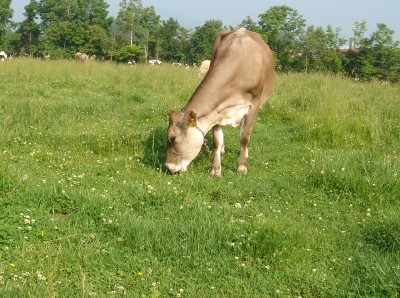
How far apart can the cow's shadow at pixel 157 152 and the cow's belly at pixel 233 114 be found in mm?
855

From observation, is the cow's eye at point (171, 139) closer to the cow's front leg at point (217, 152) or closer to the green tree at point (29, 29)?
the cow's front leg at point (217, 152)

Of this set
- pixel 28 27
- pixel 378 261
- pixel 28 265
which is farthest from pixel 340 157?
pixel 28 27

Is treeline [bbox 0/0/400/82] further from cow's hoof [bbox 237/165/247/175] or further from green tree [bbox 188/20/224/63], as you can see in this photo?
cow's hoof [bbox 237/165/247/175]

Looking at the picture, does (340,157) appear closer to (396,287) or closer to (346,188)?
(346,188)

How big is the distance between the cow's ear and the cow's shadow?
0.72 meters

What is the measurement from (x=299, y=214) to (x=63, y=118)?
5773 mm

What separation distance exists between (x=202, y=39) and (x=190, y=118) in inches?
2035

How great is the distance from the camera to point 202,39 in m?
57.3

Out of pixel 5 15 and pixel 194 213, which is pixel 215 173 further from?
pixel 5 15

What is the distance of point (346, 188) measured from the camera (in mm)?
6223

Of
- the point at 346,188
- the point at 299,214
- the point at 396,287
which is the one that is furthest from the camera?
the point at 346,188

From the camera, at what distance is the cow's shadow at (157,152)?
24.4 feet

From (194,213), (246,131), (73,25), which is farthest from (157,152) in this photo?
(73,25)

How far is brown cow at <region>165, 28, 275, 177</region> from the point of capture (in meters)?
7.06
